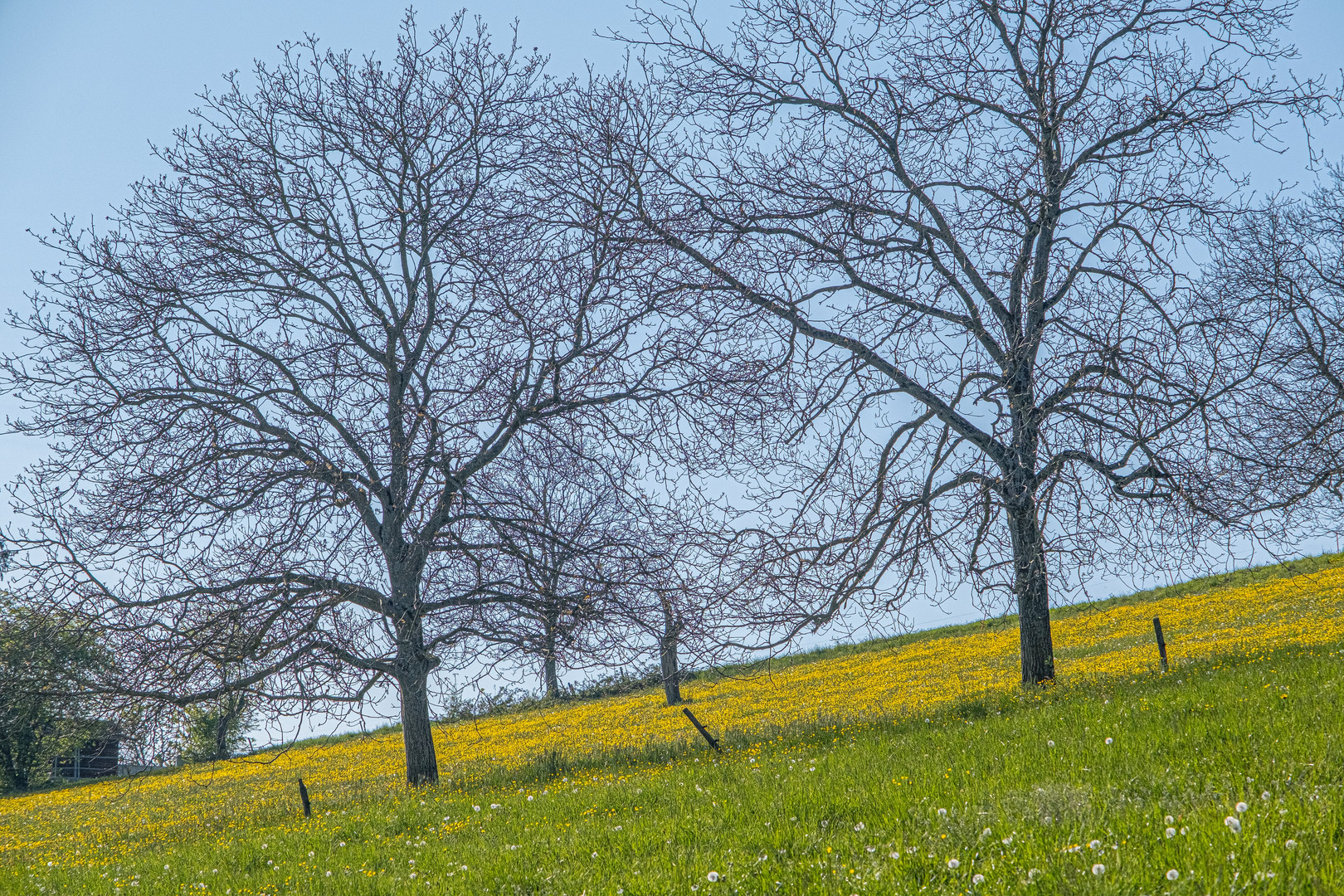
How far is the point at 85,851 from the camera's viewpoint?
12.5m

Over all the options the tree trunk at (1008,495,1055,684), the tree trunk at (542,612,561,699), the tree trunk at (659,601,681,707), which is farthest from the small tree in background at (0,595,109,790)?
the tree trunk at (1008,495,1055,684)

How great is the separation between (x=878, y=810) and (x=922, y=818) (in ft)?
1.89

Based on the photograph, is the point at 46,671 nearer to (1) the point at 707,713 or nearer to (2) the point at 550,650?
(2) the point at 550,650

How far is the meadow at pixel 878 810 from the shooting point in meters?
4.09

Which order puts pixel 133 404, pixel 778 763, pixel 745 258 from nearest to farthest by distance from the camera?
pixel 778 763 < pixel 745 258 < pixel 133 404

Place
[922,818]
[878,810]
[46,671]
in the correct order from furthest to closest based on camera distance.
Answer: [46,671]
[878,810]
[922,818]

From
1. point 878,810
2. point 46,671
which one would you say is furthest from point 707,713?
point 878,810

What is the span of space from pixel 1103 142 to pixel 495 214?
783 centimetres

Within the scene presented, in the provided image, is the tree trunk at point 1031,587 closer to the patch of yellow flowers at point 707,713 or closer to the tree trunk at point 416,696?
the patch of yellow flowers at point 707,713

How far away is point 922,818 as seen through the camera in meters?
5.30

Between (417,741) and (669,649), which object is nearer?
(669,649)

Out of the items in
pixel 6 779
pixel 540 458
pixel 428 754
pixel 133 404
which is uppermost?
pixel 133 404

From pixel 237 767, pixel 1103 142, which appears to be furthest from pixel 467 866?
pixel 237 767

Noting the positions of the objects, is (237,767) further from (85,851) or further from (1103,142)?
(1103,142)
